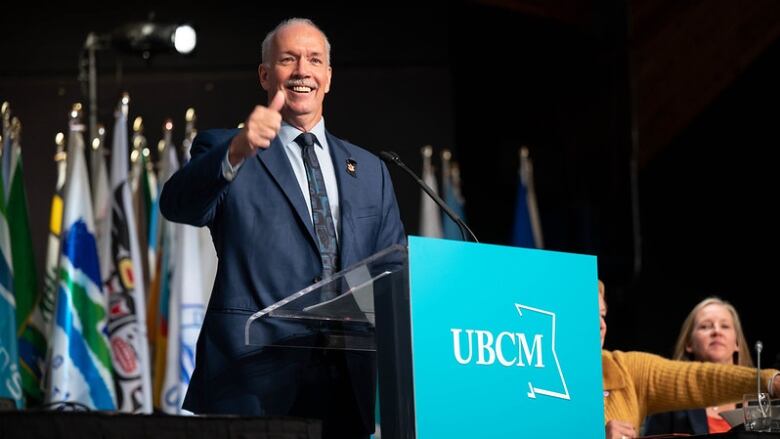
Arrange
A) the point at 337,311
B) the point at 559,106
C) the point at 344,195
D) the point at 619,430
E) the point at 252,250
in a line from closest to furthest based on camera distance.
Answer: the point at 337,311 < the point at 252,250 < the point at 344,195 < the point at 619,430 < the point at 559,106

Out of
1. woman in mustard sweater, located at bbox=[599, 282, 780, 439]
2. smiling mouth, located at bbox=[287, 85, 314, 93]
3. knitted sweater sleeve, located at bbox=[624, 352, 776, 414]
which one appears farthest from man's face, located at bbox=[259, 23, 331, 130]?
knitted sweater sleeve, located at bbox=[624, 352, 776, 414]

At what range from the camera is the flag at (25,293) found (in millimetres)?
5559

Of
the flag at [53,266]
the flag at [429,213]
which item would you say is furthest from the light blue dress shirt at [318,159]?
the flag at [429,213]

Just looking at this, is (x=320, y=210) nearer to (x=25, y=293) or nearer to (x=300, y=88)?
(x=300, y=88)

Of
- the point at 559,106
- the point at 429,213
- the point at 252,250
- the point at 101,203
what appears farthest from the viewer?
the point at 559,106

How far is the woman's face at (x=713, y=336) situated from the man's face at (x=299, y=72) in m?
2.46

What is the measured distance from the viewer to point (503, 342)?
7.51ft

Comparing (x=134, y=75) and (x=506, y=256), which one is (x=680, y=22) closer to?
(x=134, y=75)

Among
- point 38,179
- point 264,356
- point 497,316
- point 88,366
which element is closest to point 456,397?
point 497,316

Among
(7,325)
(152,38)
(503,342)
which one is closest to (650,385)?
(503,342)

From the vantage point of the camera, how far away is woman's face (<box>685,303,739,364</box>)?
15.2 feet

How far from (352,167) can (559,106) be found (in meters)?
4.90

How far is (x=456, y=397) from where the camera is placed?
2213 mm

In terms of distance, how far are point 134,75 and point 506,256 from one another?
508 cm
